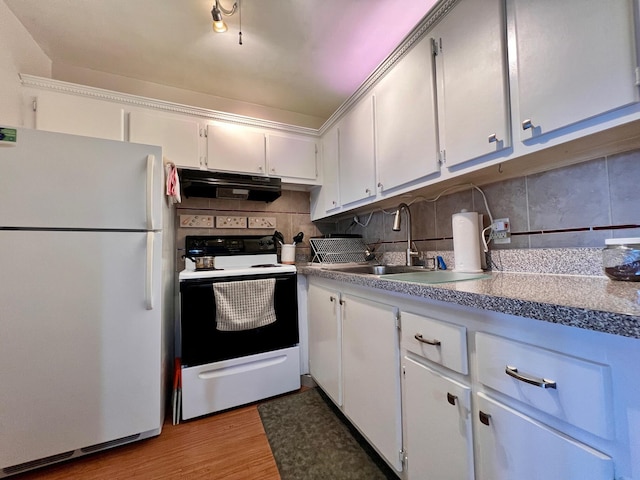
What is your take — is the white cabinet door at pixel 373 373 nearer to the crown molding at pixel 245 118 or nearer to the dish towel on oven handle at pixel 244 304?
the dish towel on oven handle at pixel 244 304

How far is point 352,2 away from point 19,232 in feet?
6.97

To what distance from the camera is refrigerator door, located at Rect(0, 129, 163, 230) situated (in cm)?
122

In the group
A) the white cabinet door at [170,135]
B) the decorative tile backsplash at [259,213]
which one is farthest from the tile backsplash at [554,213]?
the white cabinet door at [170,135]

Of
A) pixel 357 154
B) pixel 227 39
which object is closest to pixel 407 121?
pixel 357 154

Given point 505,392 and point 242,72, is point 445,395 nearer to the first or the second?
point 505,392

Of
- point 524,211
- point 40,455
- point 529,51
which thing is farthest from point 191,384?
point 529,51

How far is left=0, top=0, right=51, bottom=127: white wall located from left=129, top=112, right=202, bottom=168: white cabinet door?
0.57 m

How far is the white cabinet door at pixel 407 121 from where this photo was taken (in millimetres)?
1232

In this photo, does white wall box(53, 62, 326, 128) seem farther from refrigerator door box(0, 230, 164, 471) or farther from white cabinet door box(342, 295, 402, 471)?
white cabinet door box(342, 295, 402, 471)

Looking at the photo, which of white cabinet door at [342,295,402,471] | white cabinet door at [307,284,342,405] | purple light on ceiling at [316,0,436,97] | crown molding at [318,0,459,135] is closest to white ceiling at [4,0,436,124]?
purple light on ceiling at [316,0,436,97]

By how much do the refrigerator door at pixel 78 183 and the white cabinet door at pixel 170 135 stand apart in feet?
1.44

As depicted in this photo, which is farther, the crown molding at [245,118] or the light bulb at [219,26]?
the light bulb at [219,26]

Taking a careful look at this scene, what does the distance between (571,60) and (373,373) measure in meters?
1.34

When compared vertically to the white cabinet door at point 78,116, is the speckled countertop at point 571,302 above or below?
below
